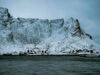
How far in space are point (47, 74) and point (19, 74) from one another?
568cm

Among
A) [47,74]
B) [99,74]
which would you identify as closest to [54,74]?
[47,74]

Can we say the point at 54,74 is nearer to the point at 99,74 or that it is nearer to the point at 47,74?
the point at 47,74

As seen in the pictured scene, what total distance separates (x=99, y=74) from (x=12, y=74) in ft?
58.6

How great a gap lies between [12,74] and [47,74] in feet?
23.2

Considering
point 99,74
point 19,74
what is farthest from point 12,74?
point 99,74

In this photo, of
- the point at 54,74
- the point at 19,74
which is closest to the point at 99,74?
the point at 54,74

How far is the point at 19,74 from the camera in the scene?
99.6ft

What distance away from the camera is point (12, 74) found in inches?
1190

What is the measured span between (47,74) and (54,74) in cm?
143

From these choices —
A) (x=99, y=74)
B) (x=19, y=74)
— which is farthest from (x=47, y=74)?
(x=99, y=74)

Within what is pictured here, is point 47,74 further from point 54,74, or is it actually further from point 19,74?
point 19,74

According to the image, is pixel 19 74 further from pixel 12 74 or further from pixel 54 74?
pixel 54 74

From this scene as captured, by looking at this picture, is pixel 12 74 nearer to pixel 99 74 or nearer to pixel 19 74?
pixel 19 74

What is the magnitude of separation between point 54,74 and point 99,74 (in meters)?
9.36
